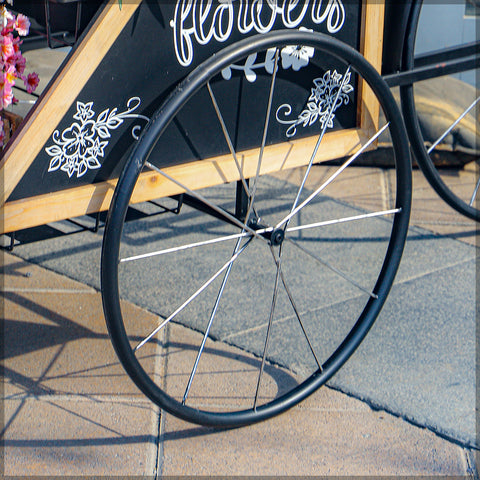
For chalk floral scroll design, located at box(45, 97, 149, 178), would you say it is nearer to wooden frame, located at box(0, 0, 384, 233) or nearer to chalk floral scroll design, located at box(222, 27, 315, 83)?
wooden frame, located at box(0, 0, 384, 233)

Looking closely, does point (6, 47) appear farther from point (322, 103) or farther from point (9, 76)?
point (322, 103)

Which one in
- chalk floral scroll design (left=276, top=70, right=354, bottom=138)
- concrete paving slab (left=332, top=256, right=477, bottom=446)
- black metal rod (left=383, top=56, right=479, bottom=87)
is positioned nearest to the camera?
chalk floral scroll design (left=276, top=70, right=354, bottom=138)

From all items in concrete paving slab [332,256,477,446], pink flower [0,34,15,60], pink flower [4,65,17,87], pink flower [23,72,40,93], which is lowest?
concrete paving slab [332,256,477,446]

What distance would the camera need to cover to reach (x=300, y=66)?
6.84ft

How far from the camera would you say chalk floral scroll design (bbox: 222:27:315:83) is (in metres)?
Answer: 1.98

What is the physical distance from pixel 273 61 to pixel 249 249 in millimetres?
1363

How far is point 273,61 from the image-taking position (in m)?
2.02

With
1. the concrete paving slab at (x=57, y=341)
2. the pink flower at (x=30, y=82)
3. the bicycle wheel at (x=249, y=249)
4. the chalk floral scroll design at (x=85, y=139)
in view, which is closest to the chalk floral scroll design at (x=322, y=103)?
the bicycle wheel at (x=249, y=249)

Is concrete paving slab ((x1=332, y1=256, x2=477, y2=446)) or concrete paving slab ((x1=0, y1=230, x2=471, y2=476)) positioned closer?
concrete paving slab ((x1=0, y1=230, x2=471, y2=476))

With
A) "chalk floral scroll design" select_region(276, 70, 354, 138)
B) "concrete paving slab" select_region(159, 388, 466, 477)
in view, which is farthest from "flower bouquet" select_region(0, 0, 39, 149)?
"concrete paving slab" select_region(159, 388, 466, 477)

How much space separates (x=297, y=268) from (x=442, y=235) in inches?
31.1

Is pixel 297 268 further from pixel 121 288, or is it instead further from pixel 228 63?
pixel 228 63

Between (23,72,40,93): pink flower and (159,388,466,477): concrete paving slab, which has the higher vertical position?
(23,72,40,93): pink flower

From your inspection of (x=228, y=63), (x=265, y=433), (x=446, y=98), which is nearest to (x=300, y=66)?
(x=228, y=63)
